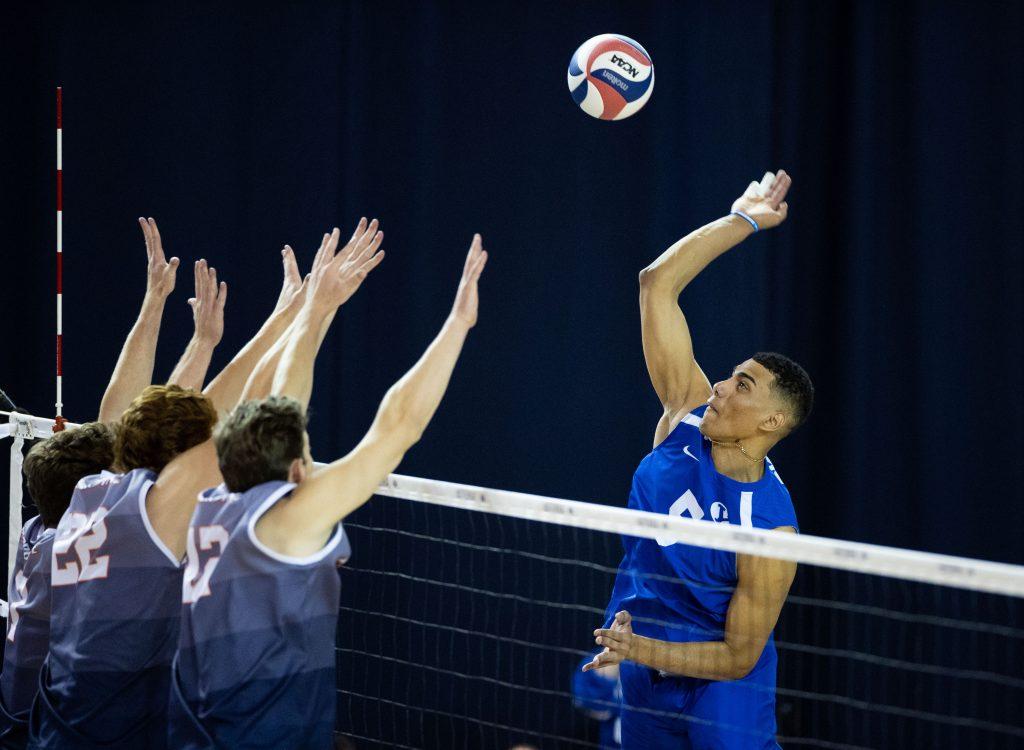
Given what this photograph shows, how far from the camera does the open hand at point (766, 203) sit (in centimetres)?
476

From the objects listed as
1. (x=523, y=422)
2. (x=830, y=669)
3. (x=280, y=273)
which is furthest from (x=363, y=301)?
(x=830, y=669)

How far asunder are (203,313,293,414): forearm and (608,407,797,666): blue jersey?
1.37 metres

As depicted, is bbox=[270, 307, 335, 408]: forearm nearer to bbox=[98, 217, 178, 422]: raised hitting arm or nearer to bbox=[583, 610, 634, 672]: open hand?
bbox=[98, 217, 178, 422]: raised hitting arm

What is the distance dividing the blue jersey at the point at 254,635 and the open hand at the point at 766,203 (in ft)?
7.54

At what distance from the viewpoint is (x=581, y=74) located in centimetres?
539

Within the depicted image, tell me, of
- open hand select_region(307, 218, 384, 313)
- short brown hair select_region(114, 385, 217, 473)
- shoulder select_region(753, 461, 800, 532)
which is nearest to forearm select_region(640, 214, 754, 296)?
shoulder select_region(753, 461, 800, 532)

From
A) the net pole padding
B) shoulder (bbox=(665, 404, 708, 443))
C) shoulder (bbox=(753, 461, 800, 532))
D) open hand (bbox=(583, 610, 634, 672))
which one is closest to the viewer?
the net pole padding

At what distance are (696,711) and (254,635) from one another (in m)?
1.72

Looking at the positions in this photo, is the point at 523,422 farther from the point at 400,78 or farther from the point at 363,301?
the point at 400,78

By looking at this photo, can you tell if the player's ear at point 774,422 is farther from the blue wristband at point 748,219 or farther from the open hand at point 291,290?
the open hand at point 291,290

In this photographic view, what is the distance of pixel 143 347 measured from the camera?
472 centimetres

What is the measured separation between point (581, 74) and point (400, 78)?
2.85 meters

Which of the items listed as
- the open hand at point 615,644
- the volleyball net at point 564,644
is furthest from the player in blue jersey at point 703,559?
the volleyball net at point 564,644

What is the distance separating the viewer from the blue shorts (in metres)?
4.21
